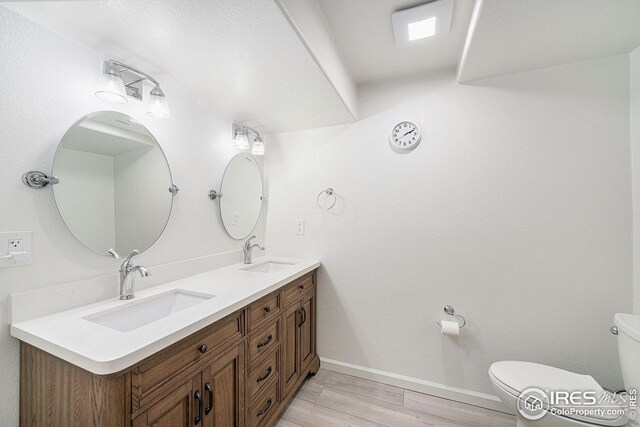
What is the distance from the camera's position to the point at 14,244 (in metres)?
0.88

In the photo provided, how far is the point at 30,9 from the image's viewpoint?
0.90 meters

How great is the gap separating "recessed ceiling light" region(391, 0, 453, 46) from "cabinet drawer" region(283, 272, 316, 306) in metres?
1.71

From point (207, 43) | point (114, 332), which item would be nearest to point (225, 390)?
point (114, 332)

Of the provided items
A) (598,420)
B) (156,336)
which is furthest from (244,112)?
(598,420)

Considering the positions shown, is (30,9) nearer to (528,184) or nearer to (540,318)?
(528,184)

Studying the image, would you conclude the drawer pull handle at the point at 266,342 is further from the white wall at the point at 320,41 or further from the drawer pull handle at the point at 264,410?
the white wall at the point at 320,41

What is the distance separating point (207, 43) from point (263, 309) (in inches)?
54.5

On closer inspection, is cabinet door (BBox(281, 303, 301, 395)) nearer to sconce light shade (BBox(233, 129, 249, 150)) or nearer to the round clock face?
sconce light shade (BBox(233, 129, 249, 150))

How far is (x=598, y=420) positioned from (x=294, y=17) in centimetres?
221

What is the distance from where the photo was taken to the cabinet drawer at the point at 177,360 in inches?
29.3

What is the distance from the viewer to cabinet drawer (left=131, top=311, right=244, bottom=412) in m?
0.75

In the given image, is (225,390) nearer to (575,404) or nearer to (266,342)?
(266,342)

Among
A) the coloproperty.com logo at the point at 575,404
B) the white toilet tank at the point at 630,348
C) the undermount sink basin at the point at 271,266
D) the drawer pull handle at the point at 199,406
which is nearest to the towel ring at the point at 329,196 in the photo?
the undermount sink basin at the point at 271,266

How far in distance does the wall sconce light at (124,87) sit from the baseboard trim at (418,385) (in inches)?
85.6
